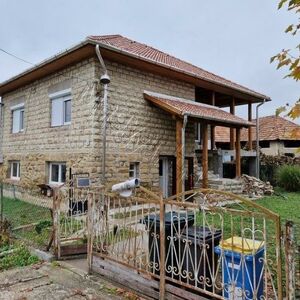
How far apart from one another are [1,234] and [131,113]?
5818mm

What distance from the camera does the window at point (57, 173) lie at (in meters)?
12.0

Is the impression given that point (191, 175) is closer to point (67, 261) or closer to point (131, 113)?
point (131, 113)

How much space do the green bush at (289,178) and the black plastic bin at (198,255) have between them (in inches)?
553

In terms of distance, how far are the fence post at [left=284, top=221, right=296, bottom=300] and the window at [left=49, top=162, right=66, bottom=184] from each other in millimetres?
9920

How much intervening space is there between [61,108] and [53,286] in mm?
8259

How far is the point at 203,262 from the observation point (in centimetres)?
391

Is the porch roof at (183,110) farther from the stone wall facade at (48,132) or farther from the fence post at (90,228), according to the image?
the fence post at (90,228)

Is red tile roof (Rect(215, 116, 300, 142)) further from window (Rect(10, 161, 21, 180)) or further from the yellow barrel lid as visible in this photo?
the yellow barrel lid

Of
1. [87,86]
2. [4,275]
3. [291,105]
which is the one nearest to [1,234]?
[4,275]

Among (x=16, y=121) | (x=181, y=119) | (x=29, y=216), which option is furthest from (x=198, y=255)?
(x=16, y=121)

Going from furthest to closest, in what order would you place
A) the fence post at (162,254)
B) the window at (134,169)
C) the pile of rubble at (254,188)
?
the pile of rubble at (254,188), the window at (134,169), the fence post at (162,254)

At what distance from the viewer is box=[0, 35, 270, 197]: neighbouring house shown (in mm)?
10297

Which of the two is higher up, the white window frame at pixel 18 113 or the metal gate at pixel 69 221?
the white window frame at pixel 18 113

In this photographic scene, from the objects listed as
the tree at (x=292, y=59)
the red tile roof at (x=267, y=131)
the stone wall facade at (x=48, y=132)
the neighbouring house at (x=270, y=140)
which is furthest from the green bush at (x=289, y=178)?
the tree at (x=292, y=59)
